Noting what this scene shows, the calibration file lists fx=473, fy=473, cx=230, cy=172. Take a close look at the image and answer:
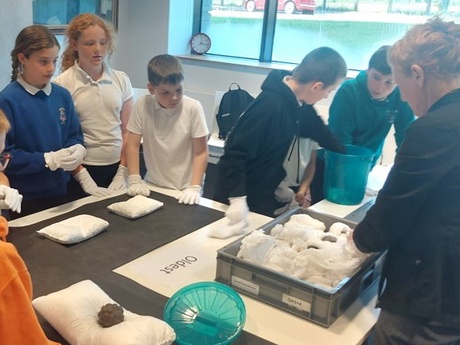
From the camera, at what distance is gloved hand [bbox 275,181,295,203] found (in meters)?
1.85

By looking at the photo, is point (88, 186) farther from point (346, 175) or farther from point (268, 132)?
point (346, 175)

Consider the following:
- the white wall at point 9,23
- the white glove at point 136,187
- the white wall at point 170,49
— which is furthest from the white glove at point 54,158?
the white wall at point 170,49

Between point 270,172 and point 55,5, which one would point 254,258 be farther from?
point 55,5

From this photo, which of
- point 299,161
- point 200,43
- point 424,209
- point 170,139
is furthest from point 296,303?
point 200,43

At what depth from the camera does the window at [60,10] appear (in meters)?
3.55

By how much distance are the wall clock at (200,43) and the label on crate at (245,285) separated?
12.4 feet

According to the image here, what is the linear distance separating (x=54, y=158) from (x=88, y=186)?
0.20m

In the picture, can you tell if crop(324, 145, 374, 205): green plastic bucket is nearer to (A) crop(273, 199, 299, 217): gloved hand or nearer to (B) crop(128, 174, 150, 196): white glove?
(A) crop(273, 199, 299, 217): gloved hand

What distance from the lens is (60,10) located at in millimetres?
3734

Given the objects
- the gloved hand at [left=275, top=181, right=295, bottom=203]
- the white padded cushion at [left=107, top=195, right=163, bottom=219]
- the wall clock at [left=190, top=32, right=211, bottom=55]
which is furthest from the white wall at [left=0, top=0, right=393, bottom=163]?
the white padded cushion at [left=107, top=195, right=163, bottom=219]

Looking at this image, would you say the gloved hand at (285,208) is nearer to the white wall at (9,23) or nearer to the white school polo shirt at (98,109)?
the white school polo shirt at (98,109)

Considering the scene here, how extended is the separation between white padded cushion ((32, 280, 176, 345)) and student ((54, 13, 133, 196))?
924 mm

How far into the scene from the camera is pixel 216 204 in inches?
68.9

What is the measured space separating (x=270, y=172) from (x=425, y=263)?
0.79 m
